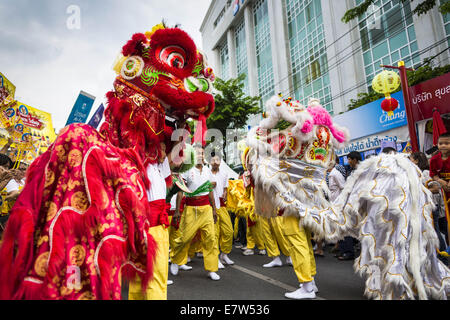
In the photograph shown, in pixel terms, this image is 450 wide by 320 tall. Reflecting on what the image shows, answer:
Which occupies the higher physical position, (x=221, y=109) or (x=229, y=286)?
(x=221, y=109)

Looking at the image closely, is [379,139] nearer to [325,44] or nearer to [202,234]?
[202,234]

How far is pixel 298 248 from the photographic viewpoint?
3.17 metres

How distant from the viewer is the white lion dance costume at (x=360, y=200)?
257 cm

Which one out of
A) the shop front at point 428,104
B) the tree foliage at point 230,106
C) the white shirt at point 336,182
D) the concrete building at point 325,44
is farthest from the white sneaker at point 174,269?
the concrete building at point 325,44

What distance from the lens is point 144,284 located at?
1.48 meters

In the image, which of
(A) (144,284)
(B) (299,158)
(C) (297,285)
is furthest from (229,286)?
(A) (144,284)

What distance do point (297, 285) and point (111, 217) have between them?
307 cm

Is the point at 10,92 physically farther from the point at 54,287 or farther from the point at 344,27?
the point at 344,27

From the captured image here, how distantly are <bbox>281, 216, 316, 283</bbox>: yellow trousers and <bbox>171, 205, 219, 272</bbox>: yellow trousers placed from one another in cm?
133

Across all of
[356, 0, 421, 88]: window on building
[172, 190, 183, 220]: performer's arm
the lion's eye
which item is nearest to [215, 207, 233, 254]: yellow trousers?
[172, 190, 183, 220]: performer's arm

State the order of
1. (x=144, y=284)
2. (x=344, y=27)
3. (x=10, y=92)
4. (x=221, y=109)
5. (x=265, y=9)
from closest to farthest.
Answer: (x=144, y=284) → (x=10, y=92) → (x=221, y=109) → (x=344, y=27) → (x=265, y=9)

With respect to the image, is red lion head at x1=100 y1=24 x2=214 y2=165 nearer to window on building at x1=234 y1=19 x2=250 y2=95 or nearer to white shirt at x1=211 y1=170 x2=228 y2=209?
white shirt at x1=211 y1=170 x2=228 y2=209

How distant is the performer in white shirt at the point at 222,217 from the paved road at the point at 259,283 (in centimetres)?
38

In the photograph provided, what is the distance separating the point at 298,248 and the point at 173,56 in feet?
7.46
